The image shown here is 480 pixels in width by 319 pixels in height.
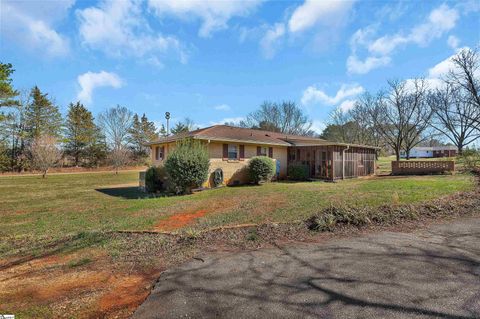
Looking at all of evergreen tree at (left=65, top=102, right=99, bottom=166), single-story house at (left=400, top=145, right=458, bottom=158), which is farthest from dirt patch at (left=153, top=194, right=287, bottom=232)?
single-story house at (left=400, top=145, right=458, bottom=158)

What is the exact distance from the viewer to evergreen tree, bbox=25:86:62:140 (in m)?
34.9

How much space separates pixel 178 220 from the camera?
7.86 metres

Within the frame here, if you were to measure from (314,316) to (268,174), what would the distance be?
13.5m

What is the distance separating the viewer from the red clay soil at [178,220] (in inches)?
280

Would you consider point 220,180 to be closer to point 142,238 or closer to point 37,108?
point 142,238

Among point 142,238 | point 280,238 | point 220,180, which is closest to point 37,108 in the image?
point 220,180

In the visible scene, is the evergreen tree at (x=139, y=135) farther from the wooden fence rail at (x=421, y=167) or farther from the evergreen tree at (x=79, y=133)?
the wooden fence rail at (x=421, y=167)

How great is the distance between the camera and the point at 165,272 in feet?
13.6

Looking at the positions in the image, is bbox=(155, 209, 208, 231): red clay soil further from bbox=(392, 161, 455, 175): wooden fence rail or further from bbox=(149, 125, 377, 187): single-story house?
bbox=(392, 161, 455, 175): wooden fence rail

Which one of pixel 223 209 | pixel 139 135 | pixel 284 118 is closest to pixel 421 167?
pixel 223 209

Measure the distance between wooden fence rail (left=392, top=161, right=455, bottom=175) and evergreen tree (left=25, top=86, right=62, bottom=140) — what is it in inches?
1570

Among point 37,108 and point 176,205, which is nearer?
point 176,205

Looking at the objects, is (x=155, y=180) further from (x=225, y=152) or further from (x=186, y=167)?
(x=225, y=152)

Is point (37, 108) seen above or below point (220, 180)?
above
